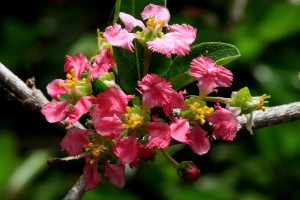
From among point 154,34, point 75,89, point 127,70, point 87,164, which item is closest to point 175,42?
point 154,34

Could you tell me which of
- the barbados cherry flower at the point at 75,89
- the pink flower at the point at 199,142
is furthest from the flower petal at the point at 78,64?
the pink flower at the point at 199,142

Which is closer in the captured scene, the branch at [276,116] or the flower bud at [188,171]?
the flower bud at [188,171]

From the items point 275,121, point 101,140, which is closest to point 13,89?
point 101,140

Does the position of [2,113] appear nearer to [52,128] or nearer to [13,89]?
[52,128]

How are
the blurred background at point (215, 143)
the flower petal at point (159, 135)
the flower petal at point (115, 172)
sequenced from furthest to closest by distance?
1. the blurred background at point (215, 143)
2. the flower petal at point (115, 172)
3. the flower petal at point (159, 135)

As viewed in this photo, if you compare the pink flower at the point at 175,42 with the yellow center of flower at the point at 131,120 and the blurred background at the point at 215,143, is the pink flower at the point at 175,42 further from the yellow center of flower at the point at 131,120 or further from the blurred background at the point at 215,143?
the blurred background at the point at 215,143
